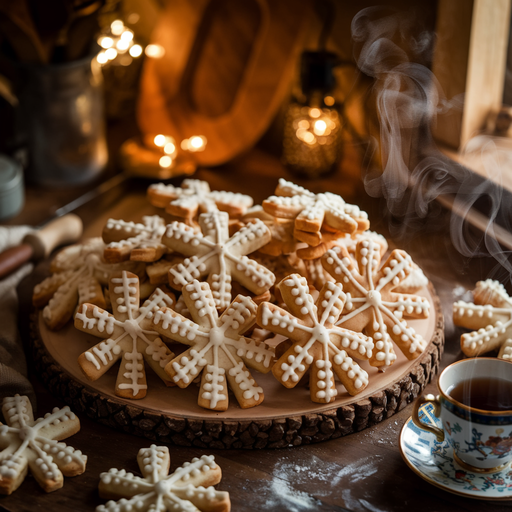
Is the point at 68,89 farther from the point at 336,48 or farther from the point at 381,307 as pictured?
the point at 381,307

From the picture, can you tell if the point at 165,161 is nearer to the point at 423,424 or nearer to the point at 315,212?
the point at 315,212

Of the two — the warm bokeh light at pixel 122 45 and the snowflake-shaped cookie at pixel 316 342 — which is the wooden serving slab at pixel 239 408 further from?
the warm bokeh light at pixel 122 45

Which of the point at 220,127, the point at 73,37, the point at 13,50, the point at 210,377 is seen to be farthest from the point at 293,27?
the point at 210,377

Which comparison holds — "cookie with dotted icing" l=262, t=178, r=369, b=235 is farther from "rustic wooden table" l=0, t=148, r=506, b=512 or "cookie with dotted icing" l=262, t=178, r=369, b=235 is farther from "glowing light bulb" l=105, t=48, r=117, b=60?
"glowing light bulb" l=105, t=48, r=117, b=60

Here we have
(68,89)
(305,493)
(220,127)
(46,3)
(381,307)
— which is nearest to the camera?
(305,493)

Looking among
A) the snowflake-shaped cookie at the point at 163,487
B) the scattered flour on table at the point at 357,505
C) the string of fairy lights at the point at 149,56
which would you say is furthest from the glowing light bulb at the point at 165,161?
the scattered flour on table at the point at 357,505

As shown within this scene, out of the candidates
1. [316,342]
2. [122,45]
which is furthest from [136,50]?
[316,342]
